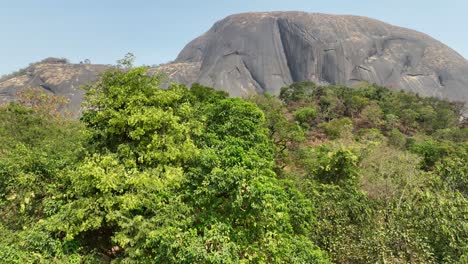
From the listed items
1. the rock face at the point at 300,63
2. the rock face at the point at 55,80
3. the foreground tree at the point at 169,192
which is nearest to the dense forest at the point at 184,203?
the foreground tree at the point at 169,192

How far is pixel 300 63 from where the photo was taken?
60.8 metres

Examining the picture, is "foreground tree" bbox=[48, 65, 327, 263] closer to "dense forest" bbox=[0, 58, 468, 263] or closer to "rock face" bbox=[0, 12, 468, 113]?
"dense forest" bbox=[0, 58, 468, 263]

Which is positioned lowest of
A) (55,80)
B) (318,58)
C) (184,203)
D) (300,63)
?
Result: (300,63)

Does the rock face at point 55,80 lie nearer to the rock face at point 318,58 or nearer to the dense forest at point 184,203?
the rock face at point 318,58

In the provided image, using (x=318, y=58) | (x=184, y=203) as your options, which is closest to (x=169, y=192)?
(x=184, y=203)

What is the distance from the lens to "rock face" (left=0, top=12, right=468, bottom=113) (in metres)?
58.4

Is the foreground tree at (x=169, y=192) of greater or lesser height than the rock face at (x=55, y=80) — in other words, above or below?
above

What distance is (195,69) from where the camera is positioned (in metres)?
64.5

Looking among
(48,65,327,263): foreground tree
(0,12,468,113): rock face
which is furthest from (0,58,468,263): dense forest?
(0,12,468,113): rock face

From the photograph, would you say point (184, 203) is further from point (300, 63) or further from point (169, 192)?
point (300, 63)

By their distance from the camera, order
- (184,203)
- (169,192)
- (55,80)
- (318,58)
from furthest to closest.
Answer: (318,58) < (55,80) < (169,192) < (184,203)

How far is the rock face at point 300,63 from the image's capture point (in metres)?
58.4

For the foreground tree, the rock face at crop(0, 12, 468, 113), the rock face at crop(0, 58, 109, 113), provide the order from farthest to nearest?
the rock face at crop(0, 12, 468, 113) → the rock face at crop(0, 58, 109, 113) → the foreground tree

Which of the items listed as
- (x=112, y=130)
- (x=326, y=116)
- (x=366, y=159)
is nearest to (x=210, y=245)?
(x=112, y=130)
